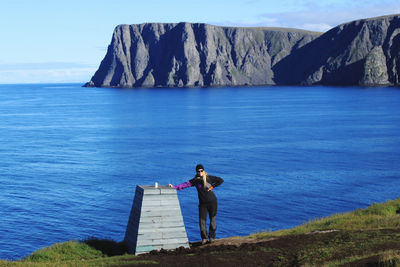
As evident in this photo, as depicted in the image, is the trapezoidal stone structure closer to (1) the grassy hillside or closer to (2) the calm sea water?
(1) the grassy hillside

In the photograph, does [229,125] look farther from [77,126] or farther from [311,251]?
[311,251]

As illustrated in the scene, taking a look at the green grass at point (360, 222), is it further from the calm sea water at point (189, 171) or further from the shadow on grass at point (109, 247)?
the calm sea water at point (189, 171)

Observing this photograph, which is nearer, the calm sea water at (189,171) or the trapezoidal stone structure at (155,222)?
the trapezoidal stone structure at (155,222)

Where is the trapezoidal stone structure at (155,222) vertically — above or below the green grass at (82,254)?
above

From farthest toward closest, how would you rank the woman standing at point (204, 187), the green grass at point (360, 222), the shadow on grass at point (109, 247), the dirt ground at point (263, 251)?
the green grass at point (360, 222) < the shadow on grass at point (109, 247) < the woman standing at point (204, 187) < the dirt ground at point (263, 251)

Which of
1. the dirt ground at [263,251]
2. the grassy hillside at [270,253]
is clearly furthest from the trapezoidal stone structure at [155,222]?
the grassy hillside at [270,253]

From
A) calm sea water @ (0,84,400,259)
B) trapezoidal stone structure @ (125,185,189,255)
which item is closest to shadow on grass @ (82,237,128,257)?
trapezoidal stone structure @ (125,185,189,255)

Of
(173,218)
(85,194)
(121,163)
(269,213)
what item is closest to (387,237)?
(173,218)

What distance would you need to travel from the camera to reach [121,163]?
67.9 m

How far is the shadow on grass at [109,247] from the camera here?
20344 millimetres

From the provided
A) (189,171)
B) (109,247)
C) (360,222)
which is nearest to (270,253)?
(109,247)

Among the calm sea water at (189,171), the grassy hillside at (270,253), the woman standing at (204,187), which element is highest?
the woman standing at (204,187)

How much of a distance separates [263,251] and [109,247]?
21.6ft

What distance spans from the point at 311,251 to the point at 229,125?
322 feet
